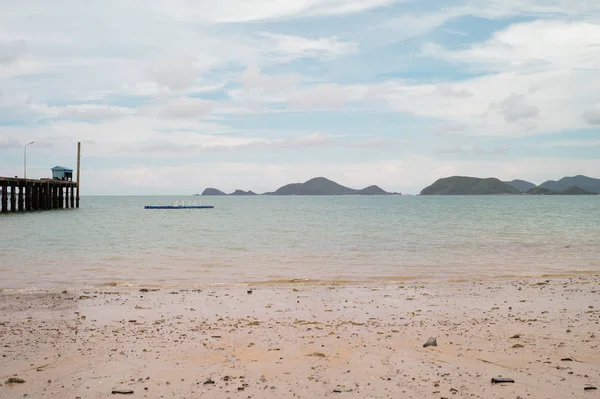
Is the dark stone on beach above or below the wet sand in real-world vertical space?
above

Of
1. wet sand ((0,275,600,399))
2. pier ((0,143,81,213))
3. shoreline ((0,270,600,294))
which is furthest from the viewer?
pier ((0,143,81,213))

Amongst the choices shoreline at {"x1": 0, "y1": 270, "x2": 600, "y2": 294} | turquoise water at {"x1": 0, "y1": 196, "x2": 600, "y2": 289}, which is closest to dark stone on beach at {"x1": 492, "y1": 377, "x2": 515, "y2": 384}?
shoreline at {"x1": 0, "y1": 270, "x2": 600, "y2": 294}

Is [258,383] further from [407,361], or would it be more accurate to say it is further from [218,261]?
[218,261]

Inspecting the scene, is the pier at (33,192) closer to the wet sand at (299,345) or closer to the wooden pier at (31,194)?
the wooden pier at (31,194)

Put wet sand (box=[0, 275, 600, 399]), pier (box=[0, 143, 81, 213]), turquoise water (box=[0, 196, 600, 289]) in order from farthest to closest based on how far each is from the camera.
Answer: pier (box=[0, 143, 81, 213]), turquoise water (box=[0, 196, 600, 289]), wet sand (box=[0, 275, 600, 399])

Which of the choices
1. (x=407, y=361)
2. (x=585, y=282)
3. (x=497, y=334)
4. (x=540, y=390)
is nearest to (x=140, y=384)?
(x=407, y=361)

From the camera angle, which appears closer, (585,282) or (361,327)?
(361,327)

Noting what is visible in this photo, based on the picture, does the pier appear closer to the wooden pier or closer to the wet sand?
the wooden pier

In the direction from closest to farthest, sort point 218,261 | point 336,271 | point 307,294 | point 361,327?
point 361,327, point 307,294, point 336,271, point 218,261

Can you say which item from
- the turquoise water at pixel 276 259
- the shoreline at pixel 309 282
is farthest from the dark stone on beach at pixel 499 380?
the turquoise water at pixel 276 259

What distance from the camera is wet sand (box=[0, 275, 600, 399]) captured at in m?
6.14

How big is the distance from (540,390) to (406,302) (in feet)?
18.8

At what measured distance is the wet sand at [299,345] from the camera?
614cm

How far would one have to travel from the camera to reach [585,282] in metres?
15.0
